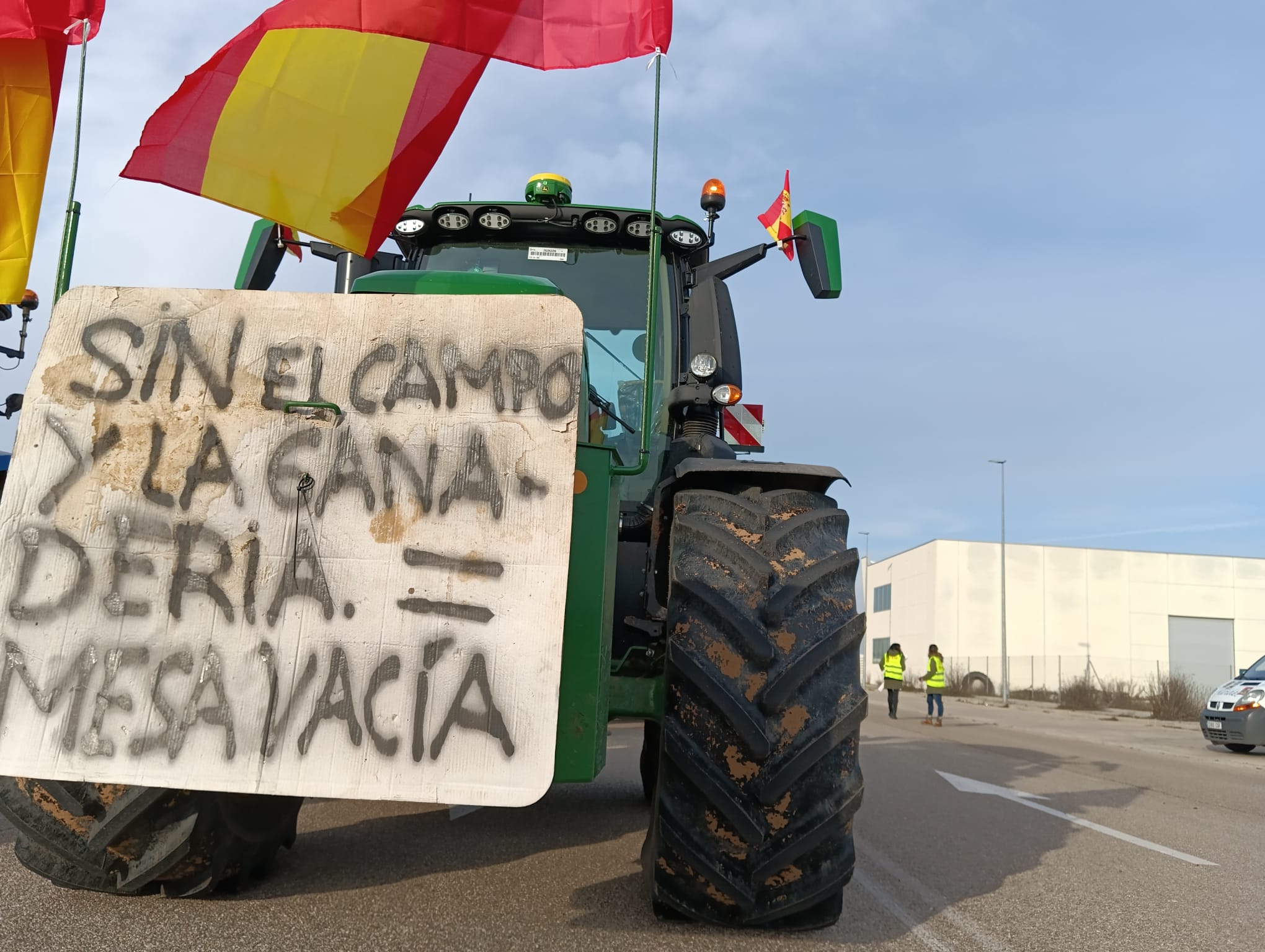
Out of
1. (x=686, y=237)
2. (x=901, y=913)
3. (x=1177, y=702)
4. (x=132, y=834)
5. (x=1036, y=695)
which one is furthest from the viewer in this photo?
(x=1036, y=695)

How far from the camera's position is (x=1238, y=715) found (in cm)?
1516

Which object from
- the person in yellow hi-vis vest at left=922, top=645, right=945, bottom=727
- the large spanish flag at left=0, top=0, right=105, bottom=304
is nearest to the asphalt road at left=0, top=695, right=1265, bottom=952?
the large spanish flag at left=0, top=0, right=105, bottom=304

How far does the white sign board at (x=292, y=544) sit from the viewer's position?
8.66ft

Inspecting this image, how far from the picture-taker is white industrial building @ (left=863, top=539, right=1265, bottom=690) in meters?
52.9

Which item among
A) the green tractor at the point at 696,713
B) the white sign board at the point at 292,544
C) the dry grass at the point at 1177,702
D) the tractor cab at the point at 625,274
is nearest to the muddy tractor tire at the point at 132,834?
the green tractor at the point at 696,713

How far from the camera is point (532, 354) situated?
2.89 metres

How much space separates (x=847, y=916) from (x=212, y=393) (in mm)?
2983

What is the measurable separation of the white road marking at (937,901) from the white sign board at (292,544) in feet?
6.77

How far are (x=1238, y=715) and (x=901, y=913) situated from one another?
13674 millimetres

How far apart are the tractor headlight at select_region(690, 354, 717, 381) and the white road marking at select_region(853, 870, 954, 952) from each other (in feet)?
7.76

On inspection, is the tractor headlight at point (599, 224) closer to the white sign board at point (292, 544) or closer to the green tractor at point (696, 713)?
the green tractor at point (696, 713)

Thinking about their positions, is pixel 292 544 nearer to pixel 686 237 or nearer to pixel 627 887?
pixel 627 887

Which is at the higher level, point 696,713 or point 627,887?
point 696,713

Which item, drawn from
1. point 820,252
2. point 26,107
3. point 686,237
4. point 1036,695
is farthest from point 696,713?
point 1036,695
